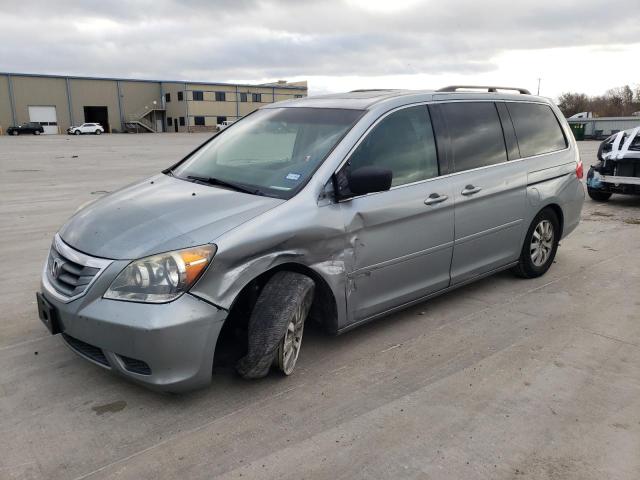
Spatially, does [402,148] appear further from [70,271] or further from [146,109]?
[146,109]

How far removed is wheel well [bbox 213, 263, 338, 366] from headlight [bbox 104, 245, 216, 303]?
1.11 ft

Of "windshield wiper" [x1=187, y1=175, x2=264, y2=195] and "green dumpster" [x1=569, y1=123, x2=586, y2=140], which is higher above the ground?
"windshield wiper" [x1=187, y1=175, x2=264, y2=195]

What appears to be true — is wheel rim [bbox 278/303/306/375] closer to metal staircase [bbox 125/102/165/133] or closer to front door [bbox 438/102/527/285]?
front door [bbox 438/102/527/285]

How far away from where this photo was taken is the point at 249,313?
339 cm

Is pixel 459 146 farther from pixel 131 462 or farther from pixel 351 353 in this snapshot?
pixel 131 462

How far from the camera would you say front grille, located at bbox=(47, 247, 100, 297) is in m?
3.05

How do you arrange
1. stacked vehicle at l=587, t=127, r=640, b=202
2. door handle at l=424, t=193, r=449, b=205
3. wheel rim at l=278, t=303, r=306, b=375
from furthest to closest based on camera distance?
stacked vehicle at l=587, t=127, r=640, b=202 < door handle at l=424, t=193, r=449, b=205 < wheel rim at l=278, t=303, r=306, b=375

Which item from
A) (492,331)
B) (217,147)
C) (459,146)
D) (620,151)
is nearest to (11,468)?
(217,147)

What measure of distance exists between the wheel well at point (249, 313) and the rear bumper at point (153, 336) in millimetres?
261

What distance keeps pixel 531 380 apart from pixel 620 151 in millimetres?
7618

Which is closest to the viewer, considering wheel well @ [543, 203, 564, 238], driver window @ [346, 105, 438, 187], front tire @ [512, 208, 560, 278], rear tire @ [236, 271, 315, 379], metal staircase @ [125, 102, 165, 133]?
rear tire @ [236, 271, 315, 379]

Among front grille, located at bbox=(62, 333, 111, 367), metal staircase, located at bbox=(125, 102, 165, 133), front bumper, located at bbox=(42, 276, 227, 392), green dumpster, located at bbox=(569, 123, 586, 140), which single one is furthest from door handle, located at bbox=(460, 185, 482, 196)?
metal staircase, located at bbox=(125, 102, 165, 133)

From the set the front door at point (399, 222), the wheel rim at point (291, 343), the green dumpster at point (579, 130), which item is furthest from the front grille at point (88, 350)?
the green dumpster at point (579, 130)

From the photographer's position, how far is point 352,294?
3.72 m
